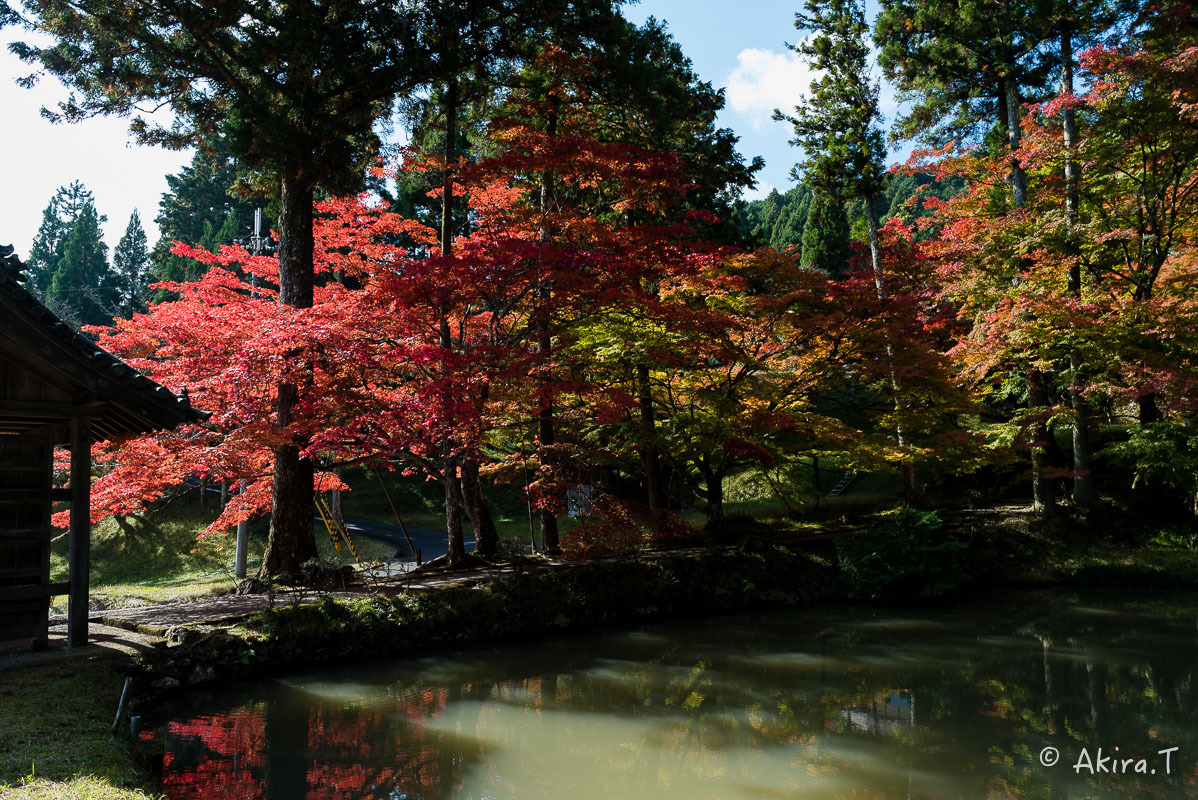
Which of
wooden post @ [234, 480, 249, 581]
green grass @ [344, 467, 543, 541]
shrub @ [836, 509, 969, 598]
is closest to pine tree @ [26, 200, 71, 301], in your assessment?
green grass @ [344, 467, 543, 541]

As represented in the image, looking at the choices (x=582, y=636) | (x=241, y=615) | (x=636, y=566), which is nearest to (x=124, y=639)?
Answer: (x=241, y=615)

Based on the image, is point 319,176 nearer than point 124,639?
No

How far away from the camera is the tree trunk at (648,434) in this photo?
12.3m

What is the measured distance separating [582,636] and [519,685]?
226 cm

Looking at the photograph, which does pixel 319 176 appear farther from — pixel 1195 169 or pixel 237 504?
pixel 1195 169

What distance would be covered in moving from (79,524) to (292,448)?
14.0 ft

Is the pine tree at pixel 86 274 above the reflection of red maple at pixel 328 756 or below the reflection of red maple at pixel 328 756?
above

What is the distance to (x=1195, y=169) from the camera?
11.9 metres

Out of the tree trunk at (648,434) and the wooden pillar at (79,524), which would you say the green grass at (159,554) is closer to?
the wooden pillar at (79,524)

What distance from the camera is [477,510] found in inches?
459

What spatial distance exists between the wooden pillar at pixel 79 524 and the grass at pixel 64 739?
0.59 meters

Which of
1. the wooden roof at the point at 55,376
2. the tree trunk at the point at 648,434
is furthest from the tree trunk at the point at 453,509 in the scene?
the wooden roof at the point at 55,376

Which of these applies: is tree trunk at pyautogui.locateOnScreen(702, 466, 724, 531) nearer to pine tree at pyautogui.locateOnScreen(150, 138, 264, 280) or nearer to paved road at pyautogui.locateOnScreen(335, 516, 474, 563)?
paved road at pyautogui.locateOnScreen(335, 516, 474, 563)

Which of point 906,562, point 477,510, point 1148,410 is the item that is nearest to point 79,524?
point 477,510
